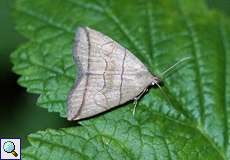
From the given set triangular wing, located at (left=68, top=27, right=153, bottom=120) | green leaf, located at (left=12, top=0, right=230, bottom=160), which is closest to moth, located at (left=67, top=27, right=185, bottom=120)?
triangular wing, located at (left=68, top=27, right=153, bottom=120)

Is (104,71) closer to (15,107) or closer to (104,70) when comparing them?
(104,70)

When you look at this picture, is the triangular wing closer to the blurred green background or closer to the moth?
the moth

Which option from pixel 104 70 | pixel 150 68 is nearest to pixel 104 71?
pixel 104 70

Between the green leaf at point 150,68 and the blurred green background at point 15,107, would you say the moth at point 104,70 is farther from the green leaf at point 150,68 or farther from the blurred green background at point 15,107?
the blurred green background at point 15,107

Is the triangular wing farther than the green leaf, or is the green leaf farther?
the triangular wing

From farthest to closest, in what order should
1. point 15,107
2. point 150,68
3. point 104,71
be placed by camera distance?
point 15,107 < point 150,68 < point 104,71
